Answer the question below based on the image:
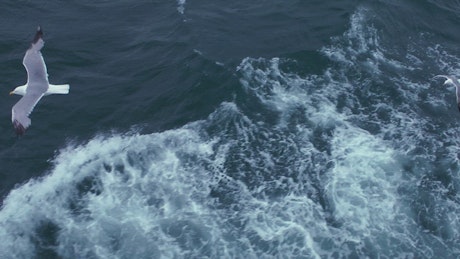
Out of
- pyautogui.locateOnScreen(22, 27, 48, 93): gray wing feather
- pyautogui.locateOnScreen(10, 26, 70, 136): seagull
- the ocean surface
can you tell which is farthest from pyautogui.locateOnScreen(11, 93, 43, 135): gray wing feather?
the ocean surface

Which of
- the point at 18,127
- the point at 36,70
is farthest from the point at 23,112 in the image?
the point at 36,70

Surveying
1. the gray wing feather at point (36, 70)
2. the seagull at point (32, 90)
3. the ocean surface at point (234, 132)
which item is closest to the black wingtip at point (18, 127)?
the seagull at point (32, 90)

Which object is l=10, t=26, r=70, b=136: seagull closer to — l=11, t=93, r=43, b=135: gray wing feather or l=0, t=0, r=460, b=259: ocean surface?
l=11, t=93, r=43, b=135: gray wing feather

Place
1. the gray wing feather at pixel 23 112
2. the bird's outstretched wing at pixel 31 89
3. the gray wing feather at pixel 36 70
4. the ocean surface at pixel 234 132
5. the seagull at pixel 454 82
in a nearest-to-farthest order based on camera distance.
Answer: the ocean surface at pixel 234 132 < the gray wing feather at pixel 23 112 < the bird's outstretched wing at pixel 31 89 < the gray wing feather at pixel 36 70 < the seagull at pixel 454 82

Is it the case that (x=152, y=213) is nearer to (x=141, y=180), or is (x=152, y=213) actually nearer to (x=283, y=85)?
(x=141, y=180)

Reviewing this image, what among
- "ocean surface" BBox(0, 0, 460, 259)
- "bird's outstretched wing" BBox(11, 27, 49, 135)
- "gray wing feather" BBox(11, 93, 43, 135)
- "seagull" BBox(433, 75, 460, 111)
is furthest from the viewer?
"seagull" BBox(433, 75, 460, 111)

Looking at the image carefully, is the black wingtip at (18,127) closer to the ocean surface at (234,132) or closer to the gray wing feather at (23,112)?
the gray wing feather at (23,112)
